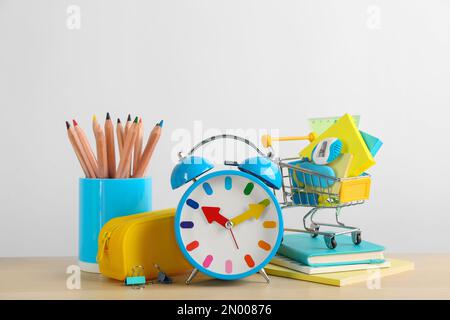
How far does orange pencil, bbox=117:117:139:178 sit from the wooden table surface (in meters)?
0.21

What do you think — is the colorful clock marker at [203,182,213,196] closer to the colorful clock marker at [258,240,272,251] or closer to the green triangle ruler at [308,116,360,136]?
the colorful clock marker at [258,240,272,251]

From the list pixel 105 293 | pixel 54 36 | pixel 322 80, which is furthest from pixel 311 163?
pixel 54 36

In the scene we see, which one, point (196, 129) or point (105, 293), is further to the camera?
point (196, 129)

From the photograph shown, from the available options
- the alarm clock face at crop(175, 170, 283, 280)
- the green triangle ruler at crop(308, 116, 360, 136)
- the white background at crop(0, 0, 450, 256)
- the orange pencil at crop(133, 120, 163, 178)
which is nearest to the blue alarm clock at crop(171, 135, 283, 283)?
the alarm clock face at crop(175, 170, 283, 280)

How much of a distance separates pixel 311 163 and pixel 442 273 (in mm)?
340

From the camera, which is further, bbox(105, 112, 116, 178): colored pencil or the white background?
the white background

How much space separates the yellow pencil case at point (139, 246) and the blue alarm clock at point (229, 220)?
0.06 meters

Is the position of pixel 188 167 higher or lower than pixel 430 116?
lower

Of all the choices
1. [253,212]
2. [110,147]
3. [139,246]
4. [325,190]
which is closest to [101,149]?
[110,147]

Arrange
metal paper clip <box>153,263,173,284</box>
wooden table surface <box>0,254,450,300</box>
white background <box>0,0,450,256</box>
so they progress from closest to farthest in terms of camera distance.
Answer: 1. wooden table surface <box>0,254,450,300</box>
2. metal paper clip <box>153,263,173,284</box>
3. white background <box>0,0,450,256</box>

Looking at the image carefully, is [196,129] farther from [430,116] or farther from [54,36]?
[430,116]

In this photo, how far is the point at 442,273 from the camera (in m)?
1.22

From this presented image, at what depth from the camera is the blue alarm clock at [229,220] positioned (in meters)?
1.10

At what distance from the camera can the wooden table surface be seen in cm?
102
